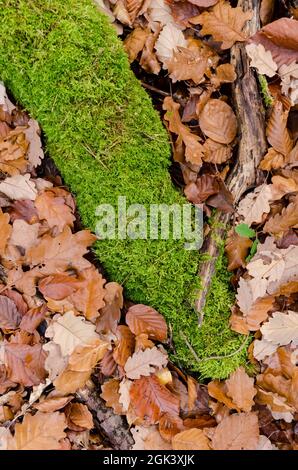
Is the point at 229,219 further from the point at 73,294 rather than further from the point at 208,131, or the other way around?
the point at 73,294

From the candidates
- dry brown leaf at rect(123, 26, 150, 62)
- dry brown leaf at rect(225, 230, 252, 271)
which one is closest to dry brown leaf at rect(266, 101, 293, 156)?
dry brown leaf at rect(225, 230, 252, 271)

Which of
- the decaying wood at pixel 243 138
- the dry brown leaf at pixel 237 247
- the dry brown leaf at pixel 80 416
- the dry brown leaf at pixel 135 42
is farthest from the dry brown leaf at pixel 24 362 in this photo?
the dry brown leaf at pixel 135 42

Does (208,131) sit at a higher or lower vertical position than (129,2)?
lower

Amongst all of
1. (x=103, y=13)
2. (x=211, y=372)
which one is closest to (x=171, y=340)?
(x=211, y=372)

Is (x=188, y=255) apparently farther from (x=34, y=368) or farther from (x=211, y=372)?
(x=34, y=368)

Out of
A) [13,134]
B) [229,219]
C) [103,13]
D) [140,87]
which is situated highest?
[103,13]

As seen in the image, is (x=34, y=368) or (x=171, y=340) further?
(x=171, y=340)
